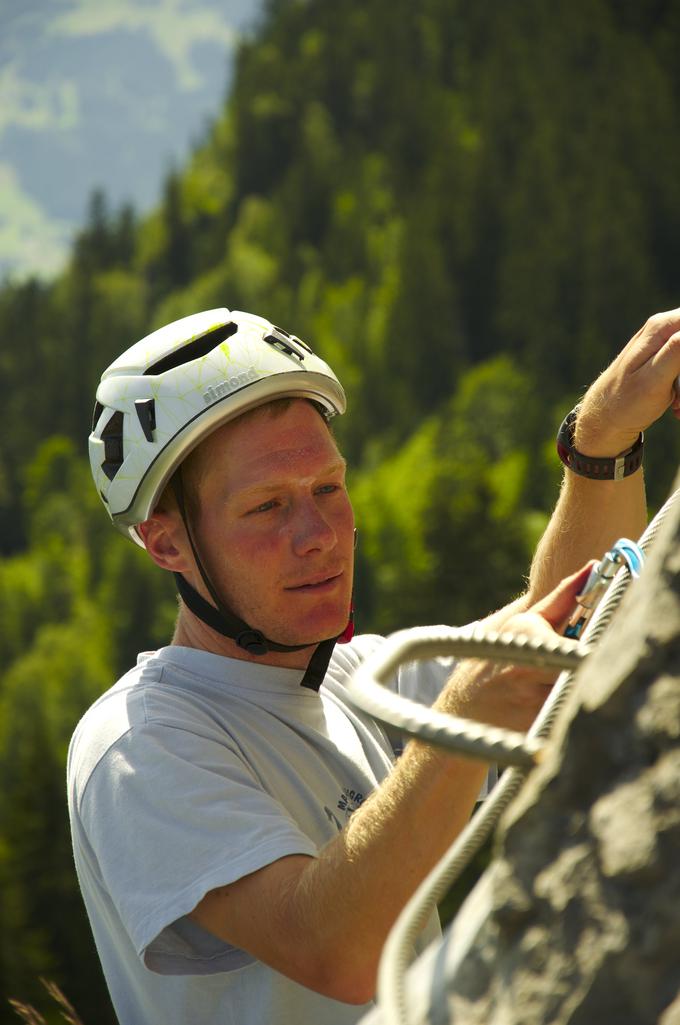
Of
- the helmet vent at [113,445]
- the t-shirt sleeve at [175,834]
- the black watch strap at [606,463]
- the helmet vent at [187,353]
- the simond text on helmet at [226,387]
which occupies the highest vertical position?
the helmet vent at [187,353]

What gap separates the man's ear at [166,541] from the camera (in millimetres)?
3549

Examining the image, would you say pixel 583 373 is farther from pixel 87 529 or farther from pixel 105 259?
pixel 105 259

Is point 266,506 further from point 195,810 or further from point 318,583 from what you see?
point 195,810

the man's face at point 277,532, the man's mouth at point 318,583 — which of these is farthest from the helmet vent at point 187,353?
the man's mouth at point 318,583

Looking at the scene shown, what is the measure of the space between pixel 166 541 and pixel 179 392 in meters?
0.43

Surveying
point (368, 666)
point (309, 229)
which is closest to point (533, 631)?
point (368, 666)

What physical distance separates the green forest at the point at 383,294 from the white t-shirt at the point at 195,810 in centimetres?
4550

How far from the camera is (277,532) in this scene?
3.33 meters

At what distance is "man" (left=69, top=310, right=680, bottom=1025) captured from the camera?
2.38 metres

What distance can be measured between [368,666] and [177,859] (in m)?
1.33

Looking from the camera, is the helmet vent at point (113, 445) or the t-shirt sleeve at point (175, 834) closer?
the t-shirt sleeve at point (175, 834)

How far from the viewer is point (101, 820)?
9.03 feet

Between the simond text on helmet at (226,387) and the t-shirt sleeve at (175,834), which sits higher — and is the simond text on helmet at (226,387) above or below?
above

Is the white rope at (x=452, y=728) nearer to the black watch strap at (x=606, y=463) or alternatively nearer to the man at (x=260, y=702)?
the man at (x=260, y=702)
